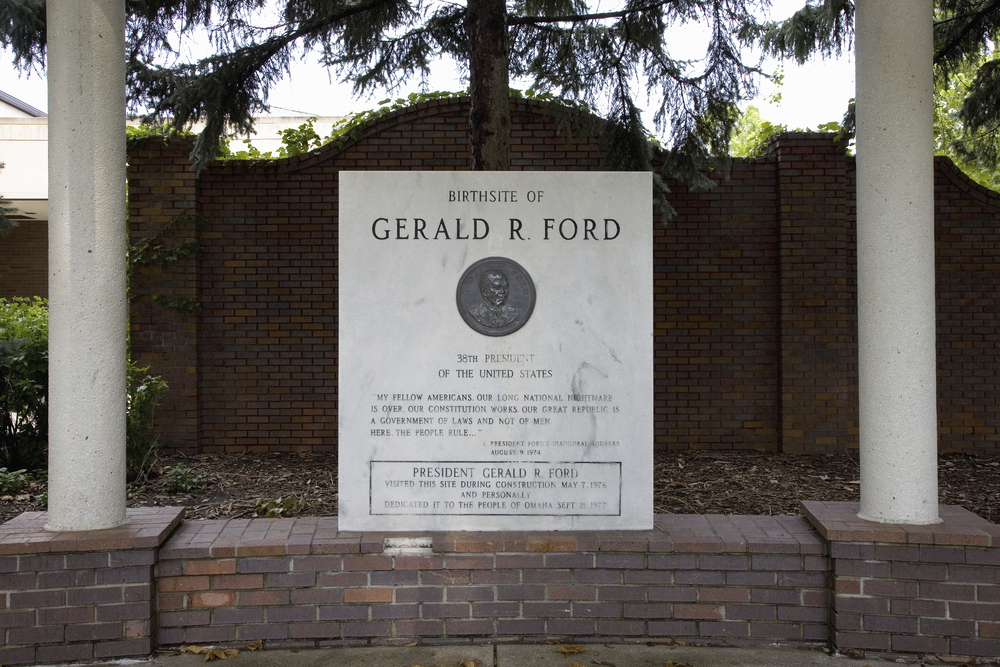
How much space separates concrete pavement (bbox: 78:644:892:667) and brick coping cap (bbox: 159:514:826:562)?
43 centimetres

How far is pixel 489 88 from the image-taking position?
5.59m

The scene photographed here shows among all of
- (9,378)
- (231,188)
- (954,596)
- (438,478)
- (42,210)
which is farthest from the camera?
(42,210)

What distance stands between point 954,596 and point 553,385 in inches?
79.8

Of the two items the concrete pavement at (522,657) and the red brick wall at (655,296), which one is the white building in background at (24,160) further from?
the concrete pavement at (522,657)

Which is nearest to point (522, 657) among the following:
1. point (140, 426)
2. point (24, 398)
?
point (140, 426)

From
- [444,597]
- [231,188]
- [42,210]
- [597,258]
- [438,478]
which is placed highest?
[42,210]

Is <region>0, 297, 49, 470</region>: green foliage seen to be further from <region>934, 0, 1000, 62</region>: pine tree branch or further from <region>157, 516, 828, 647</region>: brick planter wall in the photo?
<region>934, 0, 1000, 62</region>: pine tree branch

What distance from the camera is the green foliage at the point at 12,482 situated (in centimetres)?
598

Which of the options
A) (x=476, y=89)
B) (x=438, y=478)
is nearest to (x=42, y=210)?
(x=476, y=89)

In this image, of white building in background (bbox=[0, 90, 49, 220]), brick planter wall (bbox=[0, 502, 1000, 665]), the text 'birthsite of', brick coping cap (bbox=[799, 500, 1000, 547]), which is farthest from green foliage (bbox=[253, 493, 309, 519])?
white building in background (bbox=[0, 90, 49, 220])

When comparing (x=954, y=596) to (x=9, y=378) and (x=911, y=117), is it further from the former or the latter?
(x=9, y=378)

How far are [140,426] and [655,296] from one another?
467 centimetres

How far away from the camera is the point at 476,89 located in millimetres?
5633

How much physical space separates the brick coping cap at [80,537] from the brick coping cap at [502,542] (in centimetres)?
10
